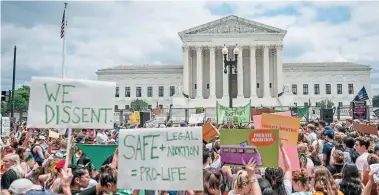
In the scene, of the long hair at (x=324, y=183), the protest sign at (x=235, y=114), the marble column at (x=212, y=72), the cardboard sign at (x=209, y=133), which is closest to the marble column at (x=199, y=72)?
the marble column at (x=212, y=72)

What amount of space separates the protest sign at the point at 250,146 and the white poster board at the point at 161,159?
2.61ft

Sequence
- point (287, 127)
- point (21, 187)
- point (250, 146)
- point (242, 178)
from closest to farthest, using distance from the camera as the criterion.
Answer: point (242, 178) < point (21, 187) < point (250, 146) < point (287, 127)

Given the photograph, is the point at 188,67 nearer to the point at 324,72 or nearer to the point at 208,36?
the point at 208,36

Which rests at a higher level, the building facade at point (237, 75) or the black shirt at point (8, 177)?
the building facade at point (237, 75)

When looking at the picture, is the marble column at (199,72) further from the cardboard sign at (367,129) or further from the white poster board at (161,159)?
the white poster board at (161,159)

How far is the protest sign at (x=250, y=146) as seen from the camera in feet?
16.5

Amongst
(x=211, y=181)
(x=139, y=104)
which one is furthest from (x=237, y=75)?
(x=211, y=181)

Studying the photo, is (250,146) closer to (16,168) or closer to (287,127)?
(287,127)

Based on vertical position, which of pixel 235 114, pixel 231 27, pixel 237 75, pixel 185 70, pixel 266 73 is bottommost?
pixel 235 114

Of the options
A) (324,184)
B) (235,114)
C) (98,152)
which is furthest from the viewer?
(235,114)

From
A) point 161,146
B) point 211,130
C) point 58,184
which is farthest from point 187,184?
point 211,130

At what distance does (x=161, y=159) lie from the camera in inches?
176

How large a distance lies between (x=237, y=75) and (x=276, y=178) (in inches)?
2588

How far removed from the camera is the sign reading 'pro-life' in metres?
4.81
